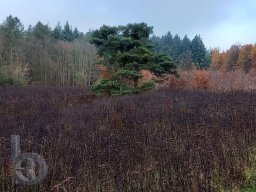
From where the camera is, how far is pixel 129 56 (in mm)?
15445

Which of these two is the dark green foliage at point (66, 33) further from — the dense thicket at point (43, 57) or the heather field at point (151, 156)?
the heather field at point (151, 156)

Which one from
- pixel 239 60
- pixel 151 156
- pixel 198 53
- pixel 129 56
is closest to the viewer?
pixel 151 156

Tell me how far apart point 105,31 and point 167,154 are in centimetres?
1190

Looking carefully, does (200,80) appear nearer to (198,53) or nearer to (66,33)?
(198,53)

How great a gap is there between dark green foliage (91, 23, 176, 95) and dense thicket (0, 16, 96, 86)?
23.0 m

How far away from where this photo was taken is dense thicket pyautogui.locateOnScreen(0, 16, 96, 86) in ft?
141

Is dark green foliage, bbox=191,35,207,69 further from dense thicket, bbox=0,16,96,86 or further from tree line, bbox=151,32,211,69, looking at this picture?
dense thicket, bbox=0,16,96,86

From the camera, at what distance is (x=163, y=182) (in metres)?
4.72

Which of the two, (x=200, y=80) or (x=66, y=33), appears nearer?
(x=200, y=80)

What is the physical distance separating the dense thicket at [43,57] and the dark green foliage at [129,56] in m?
23.0

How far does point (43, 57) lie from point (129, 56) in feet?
116

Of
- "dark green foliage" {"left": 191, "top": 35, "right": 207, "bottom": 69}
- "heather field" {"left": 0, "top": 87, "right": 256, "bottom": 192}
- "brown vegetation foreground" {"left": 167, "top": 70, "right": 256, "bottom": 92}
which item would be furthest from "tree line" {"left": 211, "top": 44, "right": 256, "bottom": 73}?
"heather field" {"left": 0, "top": 87, "right": 256, "bottom": 192}

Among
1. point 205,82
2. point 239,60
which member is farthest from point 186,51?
point 205,82

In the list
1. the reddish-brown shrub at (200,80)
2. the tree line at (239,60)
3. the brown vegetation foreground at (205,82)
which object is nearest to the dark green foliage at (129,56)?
the brown vegetation foreground at (205,82)
